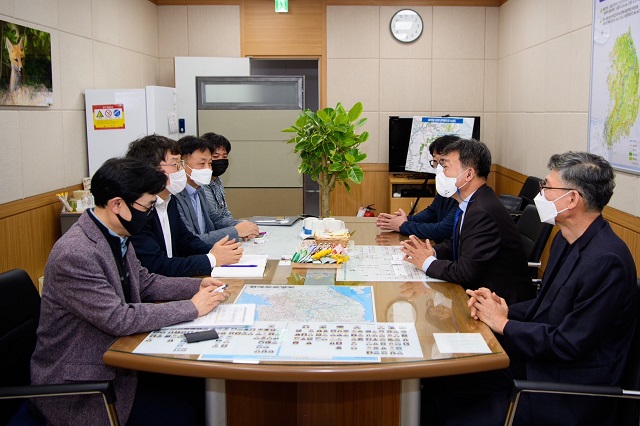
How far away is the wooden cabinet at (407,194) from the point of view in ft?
23.6

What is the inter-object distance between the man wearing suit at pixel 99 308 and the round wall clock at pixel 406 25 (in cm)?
581

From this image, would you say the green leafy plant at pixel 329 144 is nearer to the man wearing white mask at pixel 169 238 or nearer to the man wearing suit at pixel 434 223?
the man wearing suit at pixel 434 223

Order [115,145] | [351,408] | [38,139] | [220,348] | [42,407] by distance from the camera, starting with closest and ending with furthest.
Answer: [220,348] → [42,407] → [351,408] → [38,139] → [115,145]

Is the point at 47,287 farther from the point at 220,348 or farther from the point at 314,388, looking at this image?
the point at 314,388

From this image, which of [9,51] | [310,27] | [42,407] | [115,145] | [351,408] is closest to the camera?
[42,407]

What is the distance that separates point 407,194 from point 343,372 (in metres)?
5.56

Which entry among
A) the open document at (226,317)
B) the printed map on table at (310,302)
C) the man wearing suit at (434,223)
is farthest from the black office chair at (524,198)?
the open document at (226,317)

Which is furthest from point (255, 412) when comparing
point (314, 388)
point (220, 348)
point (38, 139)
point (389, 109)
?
point (389, 109)

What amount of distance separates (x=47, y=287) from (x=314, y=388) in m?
1.01

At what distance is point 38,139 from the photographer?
4688 millimetres

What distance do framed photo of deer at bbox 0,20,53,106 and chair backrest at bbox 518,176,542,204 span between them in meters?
4.08

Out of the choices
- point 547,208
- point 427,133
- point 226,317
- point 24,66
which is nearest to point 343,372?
point 226,317

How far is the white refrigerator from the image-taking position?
5445mm

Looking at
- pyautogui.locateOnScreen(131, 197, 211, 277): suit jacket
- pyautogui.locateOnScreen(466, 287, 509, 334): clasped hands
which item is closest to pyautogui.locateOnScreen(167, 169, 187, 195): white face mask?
pyautogui.locateOnScreen(131, 197, 211, 277): suit jacket
